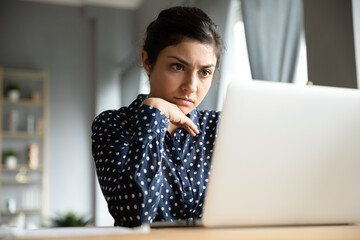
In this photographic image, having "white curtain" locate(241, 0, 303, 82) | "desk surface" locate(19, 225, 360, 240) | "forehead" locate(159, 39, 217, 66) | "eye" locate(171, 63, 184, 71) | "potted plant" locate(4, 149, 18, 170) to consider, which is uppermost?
"white curtain" locate(241, 0, 303, 82)

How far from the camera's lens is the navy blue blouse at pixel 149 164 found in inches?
Answer: 39.5

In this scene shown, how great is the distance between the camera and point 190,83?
1.28 m

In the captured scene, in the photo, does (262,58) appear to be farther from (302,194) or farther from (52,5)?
(52,5)

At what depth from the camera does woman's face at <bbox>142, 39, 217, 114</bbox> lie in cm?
128

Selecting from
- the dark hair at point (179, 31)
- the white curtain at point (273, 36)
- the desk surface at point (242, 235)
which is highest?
the white curtain at point (273, 36)

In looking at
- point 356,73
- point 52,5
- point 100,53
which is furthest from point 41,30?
point 356,73

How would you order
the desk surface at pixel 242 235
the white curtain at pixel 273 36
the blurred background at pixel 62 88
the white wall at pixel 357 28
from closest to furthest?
the desk surface at pixel 242 235, the white wall at pixel 357 28, the white curtain at pixel 273 36, the blurred background at pixel 62 88

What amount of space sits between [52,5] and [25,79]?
1007 mm

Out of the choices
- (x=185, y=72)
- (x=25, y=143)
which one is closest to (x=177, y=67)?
(x=185, y=72)

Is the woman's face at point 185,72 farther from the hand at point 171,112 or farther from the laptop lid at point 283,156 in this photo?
the laptop lid at point 283,156

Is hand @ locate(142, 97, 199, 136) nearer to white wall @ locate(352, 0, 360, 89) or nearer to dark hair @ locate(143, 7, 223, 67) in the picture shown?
dark hair @ locate(143, 7, 223, 67)

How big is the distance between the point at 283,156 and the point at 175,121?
0.40 m

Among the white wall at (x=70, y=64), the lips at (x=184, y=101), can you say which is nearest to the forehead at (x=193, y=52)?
the lips at (x=184, y=101)

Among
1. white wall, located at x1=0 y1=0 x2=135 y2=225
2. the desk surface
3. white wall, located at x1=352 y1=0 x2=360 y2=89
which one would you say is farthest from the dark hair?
white wall, located at x1=0 y1=0 x2=135 y2=225
